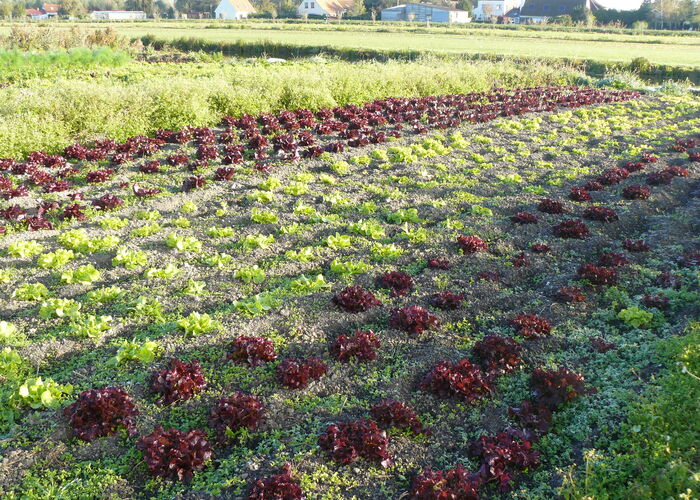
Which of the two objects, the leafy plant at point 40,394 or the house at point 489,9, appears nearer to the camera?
the leafy plant at point 40,394

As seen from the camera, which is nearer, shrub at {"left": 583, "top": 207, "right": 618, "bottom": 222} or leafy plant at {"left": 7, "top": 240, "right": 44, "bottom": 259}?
leafy plant at {"left": 7, "top": 240, "right": 44, "bottom": 259}

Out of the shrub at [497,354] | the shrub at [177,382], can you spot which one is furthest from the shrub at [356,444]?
the shrub at [497,354]

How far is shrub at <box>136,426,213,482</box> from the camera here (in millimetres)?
4523

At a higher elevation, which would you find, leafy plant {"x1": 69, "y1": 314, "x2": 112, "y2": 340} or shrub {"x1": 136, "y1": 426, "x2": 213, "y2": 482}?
leafy plant {"x1": 69, "y1": 314, "x2": 112, "y2": 340}

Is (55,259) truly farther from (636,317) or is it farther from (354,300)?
(636,317)

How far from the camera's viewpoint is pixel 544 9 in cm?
11325

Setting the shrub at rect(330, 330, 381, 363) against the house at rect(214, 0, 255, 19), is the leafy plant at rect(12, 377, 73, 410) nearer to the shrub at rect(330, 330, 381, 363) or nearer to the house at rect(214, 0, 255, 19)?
the shrub at rect(330, 330, 381, 363)

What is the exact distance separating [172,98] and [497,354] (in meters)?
13.9

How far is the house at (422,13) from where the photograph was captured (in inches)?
4447

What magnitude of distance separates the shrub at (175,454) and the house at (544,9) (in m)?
121

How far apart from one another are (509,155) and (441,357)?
394 inches

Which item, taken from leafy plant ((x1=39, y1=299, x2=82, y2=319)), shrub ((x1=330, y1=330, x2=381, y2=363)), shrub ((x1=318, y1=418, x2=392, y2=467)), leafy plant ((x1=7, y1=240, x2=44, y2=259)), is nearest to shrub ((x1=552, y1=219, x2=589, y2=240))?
shrub ((x1=330, y1=330, x2=381, y2=363))

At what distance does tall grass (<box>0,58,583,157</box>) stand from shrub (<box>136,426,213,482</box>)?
11.4 metres

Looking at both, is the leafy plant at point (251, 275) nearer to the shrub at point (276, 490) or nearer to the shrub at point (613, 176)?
the shrub at point (276, 490)
